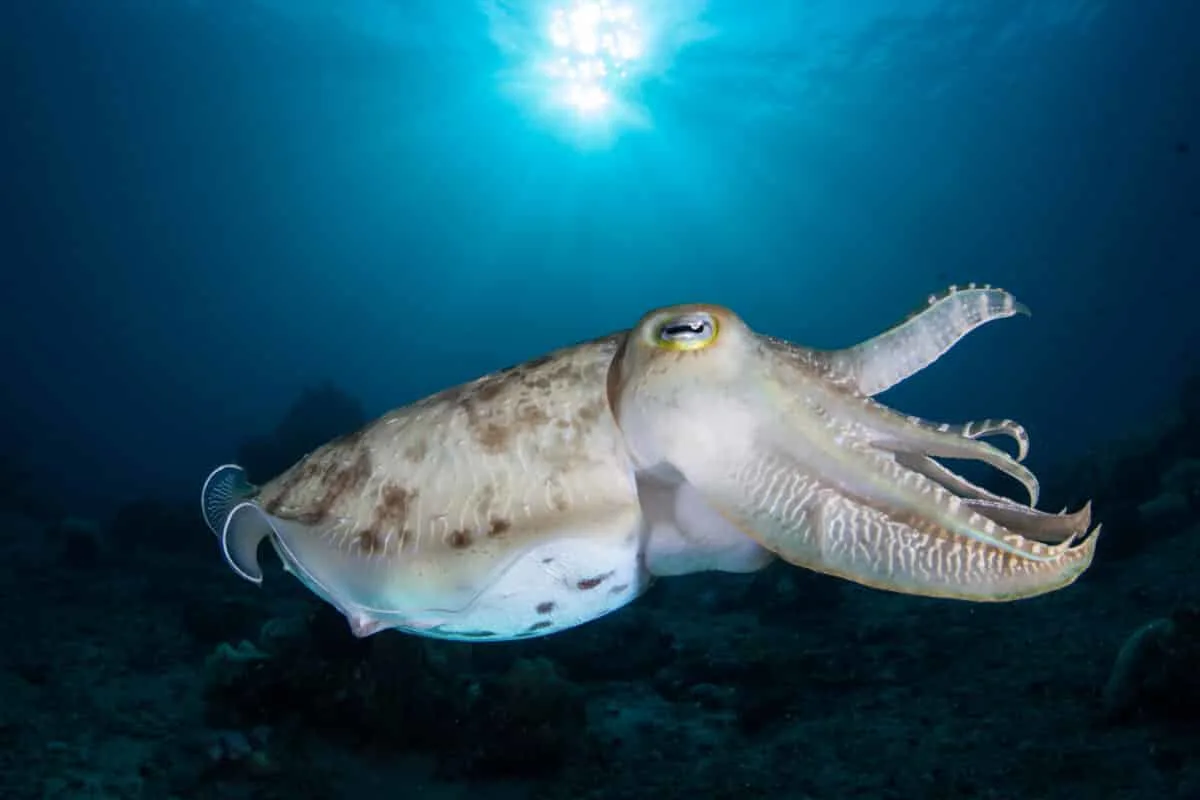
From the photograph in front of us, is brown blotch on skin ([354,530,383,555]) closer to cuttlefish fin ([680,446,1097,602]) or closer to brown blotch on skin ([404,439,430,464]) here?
brown blotch on skin ([404,439,430,464])

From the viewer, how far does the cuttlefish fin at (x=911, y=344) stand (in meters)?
1.74

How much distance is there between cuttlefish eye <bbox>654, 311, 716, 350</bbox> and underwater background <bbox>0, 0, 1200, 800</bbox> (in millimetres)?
688

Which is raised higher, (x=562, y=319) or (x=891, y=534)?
(x=562, y=319)

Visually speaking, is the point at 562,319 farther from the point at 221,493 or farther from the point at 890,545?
the point at 890,545

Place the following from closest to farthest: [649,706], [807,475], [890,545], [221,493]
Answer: [890,545] → [807,475] → [221,493] → [649,706]

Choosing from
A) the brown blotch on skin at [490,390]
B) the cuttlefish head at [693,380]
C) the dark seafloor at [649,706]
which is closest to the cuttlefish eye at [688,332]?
the cuttlefish head at [693,380]

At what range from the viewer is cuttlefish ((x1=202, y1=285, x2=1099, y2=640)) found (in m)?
1.35

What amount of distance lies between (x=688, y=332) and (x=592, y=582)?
0.67m

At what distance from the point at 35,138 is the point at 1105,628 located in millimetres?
86000

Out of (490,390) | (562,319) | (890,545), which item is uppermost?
(562,319)

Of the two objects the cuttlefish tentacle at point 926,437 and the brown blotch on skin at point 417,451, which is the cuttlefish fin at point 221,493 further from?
the cuttlefish tentacle at point 926,437

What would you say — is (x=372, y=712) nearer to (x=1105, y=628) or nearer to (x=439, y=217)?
(x=1105, y=628)

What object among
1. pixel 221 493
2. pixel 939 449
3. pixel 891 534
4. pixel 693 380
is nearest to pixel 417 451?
pixel 693 380

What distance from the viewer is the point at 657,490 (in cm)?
169
